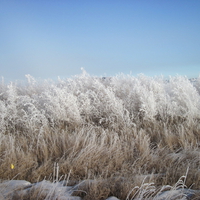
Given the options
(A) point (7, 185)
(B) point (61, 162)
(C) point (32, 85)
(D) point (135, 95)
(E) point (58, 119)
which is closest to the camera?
(A) point (7, 185)

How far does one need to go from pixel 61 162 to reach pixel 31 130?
1.82 meters

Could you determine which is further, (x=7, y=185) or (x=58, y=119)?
(x=58, y=119)

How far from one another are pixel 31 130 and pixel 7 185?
208 centimetres

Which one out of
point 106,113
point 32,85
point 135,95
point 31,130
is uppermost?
point 32,85

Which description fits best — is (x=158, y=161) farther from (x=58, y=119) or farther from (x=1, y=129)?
(x=1, y=129)

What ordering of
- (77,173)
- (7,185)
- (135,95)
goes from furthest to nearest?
(135,95)
(77,173)
(7,185)

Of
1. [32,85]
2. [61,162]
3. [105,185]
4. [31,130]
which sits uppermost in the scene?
[32,85]

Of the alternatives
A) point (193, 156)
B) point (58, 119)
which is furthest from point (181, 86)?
point (58, 119)

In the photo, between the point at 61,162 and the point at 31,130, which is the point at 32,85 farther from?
the point at 61,162

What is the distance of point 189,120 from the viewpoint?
394cm

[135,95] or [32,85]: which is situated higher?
[32,85]

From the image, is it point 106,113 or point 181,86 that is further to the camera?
point 181,86

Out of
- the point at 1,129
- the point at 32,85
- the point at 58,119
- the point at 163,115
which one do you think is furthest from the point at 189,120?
the point at 32,85

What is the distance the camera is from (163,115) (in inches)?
186
